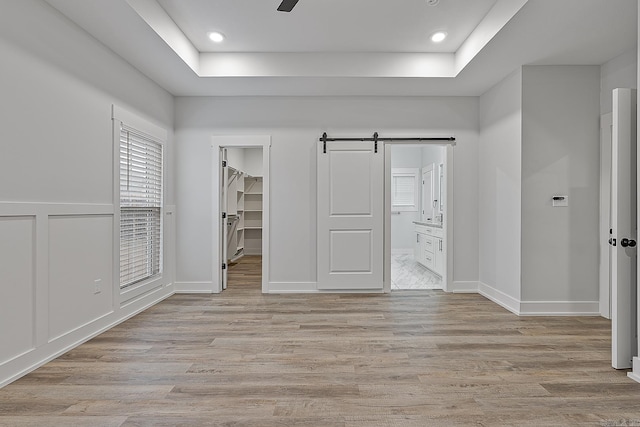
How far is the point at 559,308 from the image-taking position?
157 inches

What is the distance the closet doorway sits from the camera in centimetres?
566

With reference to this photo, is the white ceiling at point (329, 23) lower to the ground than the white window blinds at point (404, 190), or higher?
higher

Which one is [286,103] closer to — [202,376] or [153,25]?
[153,25]

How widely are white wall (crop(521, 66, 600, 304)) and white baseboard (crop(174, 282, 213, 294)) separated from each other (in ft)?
12.3

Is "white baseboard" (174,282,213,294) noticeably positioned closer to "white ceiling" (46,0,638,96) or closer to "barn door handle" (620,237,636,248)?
"white ceiling" (46,0,638,96)

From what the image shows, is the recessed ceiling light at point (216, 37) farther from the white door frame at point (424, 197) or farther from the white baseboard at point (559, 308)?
the white door frame at point (424, 197)

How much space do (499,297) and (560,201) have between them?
1.27 metres

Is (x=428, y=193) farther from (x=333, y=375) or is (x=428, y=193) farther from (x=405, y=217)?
(x=333, y=375)

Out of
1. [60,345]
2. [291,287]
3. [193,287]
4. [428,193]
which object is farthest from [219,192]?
[428,193]

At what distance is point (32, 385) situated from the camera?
2.33 metres

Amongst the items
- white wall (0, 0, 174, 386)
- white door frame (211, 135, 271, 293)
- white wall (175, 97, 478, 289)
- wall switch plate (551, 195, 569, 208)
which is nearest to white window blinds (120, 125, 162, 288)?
white wall (0, 0, 174, 386)

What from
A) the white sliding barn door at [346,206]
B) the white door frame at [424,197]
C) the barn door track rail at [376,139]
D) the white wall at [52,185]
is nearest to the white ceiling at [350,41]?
the white wall at [52,185]

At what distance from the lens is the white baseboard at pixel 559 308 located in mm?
3961

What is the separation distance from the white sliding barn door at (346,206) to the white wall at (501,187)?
1.31 metres
